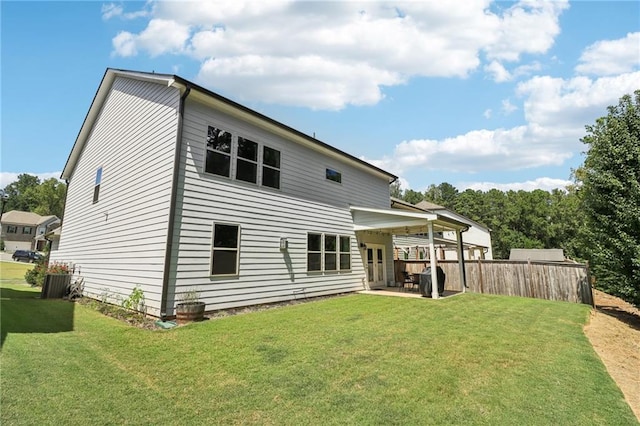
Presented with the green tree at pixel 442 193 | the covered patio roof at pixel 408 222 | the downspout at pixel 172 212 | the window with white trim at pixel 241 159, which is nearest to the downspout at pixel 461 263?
the covered patio roof at pixel 408 222

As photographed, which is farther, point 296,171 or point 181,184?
point 296,171

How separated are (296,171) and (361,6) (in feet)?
17.7

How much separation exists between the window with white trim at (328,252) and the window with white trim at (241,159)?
8.95 feet

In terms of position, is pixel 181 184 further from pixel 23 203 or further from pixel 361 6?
pixel 23 203

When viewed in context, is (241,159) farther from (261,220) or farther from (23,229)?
(23,229)

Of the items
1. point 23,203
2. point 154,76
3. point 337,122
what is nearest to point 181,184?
point 154,76

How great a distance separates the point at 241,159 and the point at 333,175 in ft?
15.3

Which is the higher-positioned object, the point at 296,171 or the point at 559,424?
the point at 296,171

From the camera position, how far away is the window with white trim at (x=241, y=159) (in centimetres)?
852

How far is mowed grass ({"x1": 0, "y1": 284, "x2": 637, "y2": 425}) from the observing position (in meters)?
3.22

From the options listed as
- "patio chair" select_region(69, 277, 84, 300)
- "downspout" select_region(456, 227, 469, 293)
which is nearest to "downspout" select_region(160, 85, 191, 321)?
"patio chair" select_region(69, 277, 84, 300)

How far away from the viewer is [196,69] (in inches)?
403

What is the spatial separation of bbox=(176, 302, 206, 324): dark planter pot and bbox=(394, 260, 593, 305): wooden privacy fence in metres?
10.7

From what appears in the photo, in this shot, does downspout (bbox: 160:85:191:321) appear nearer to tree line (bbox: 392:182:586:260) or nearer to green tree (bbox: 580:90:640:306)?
green tree (bbox: 580:90:640:306)
